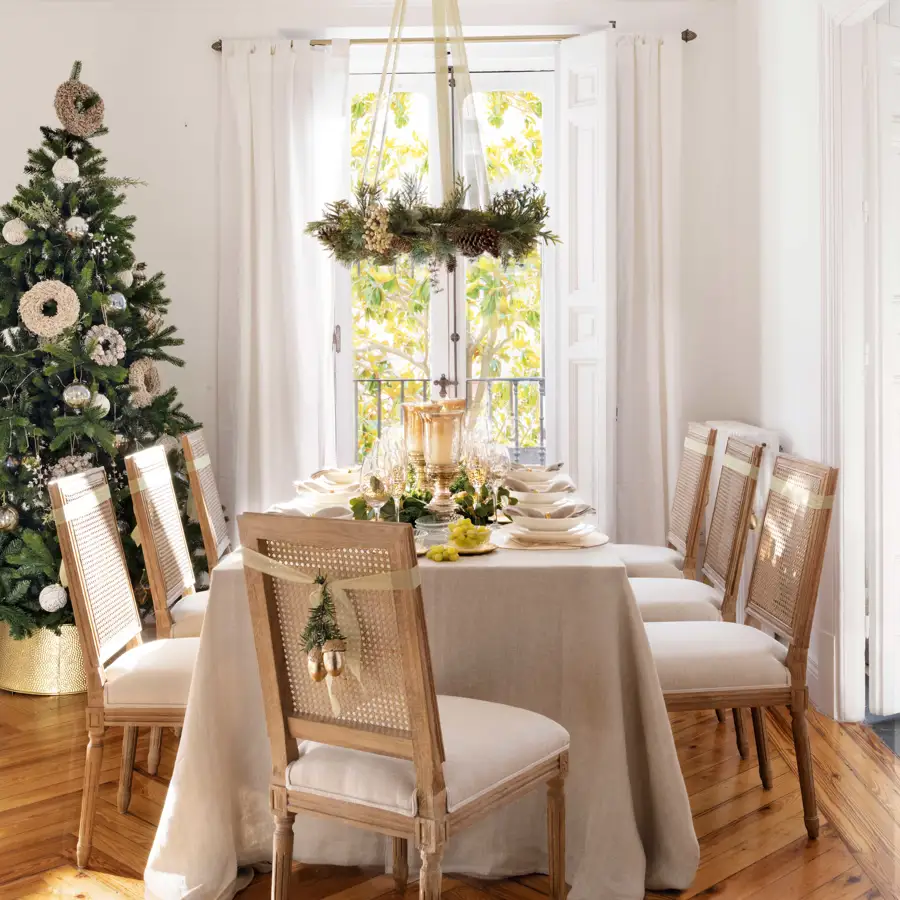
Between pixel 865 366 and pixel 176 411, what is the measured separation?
2.68 m

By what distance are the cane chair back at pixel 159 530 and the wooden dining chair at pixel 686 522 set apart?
1.51 metres

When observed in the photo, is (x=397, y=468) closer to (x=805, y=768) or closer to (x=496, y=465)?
(x=496, y=465)

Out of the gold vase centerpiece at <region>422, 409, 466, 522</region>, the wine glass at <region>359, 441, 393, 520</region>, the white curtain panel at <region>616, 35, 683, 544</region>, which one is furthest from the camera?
the white curtain panel at <region>616, 35, 683, 544</region>

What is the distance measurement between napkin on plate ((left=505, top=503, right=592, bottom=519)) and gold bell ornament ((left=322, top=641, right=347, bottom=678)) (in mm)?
892

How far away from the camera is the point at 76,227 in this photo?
3.79 meters

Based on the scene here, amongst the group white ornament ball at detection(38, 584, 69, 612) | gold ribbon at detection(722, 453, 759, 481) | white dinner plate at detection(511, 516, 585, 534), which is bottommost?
white ornament ball at detection(38, 584, 69, 612)

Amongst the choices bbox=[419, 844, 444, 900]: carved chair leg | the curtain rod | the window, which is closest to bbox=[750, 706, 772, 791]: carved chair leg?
bbox=[419, 844, 444, 900]: carved chair leg

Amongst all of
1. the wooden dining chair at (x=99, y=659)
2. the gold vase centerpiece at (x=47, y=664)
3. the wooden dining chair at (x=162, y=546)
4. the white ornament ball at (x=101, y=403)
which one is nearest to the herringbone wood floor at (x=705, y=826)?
the wooden dining chair at (x=99, y=659)

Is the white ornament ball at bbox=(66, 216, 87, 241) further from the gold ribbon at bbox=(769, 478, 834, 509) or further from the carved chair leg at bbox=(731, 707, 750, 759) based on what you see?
the carved chair leg at bbox=(731, 707, 750, 759)

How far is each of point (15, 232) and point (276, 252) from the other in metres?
1.24

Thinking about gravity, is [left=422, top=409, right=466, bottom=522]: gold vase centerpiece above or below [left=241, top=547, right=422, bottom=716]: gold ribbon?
above

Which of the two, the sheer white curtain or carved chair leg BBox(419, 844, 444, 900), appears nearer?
carved chair leg BBox(419, 844, 444, 900)

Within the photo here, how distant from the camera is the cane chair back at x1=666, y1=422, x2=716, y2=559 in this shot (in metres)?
3.59

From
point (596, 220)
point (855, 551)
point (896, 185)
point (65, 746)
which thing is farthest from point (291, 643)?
point (596, 220)
